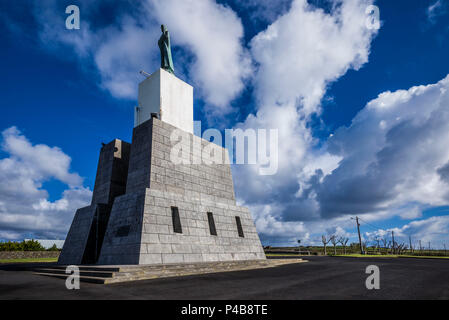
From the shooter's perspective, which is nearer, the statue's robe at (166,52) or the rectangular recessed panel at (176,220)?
the rectangular recessed panel at (176,220)

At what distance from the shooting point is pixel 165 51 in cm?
2255

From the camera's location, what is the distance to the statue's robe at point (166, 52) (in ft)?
72.6

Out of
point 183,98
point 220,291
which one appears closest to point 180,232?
point 220,291

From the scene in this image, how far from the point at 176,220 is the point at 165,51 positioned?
14.4m

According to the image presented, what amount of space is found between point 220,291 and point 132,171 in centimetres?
1191

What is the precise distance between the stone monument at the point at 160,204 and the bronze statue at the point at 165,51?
1.29 ft

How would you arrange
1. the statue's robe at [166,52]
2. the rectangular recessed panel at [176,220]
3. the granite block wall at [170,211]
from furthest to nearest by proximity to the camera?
the statue's robe at [166,52], the rectangular recessed panel at [176,220], the granite block wall at [170,211]

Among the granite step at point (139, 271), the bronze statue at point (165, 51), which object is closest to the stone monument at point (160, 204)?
the bronze statue at point (165, 51)

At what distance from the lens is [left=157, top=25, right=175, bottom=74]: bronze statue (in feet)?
72.6

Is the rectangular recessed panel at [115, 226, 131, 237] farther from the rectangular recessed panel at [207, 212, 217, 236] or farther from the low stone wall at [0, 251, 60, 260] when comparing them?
the low stone wall at [0, 251, 60, 260]

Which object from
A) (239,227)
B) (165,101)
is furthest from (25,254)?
(239,227)

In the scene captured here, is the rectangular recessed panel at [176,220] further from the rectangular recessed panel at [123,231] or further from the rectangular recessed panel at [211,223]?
the rectangular recessed panel at [211,223]
